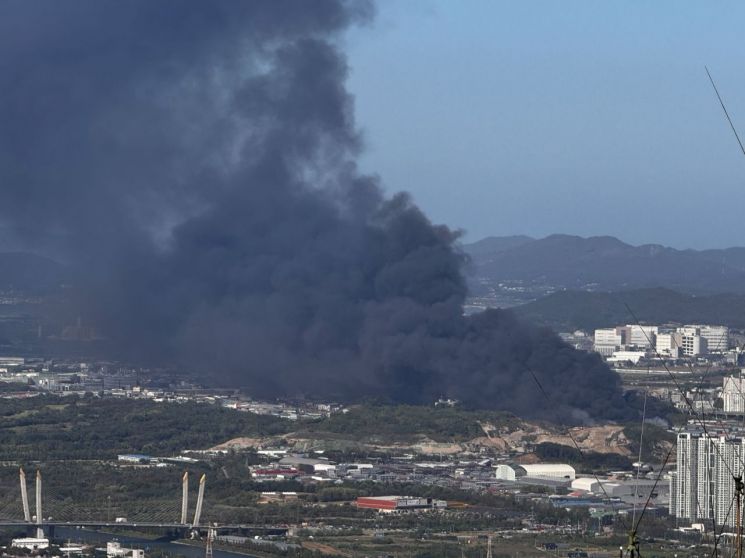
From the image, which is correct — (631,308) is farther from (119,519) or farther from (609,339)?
(119,519)

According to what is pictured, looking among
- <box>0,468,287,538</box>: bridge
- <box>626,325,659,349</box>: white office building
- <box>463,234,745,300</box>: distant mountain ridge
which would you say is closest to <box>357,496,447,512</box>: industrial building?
<box>0,468,287,538</box>: bridge

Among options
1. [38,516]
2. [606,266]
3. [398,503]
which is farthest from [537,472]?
[606,266]

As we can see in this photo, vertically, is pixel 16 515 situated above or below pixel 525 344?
below

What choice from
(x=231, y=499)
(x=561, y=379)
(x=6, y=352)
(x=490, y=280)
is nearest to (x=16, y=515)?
(x=231, y=499)

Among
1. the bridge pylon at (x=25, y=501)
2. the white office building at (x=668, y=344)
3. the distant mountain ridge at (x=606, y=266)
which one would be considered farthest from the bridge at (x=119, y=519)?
the distant mountain ridge at (x=606, y=266)

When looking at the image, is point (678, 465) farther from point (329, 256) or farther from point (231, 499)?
point (329, 256)

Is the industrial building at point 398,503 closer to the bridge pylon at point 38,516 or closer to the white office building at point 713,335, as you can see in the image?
the bridge pylon at point 38,516
